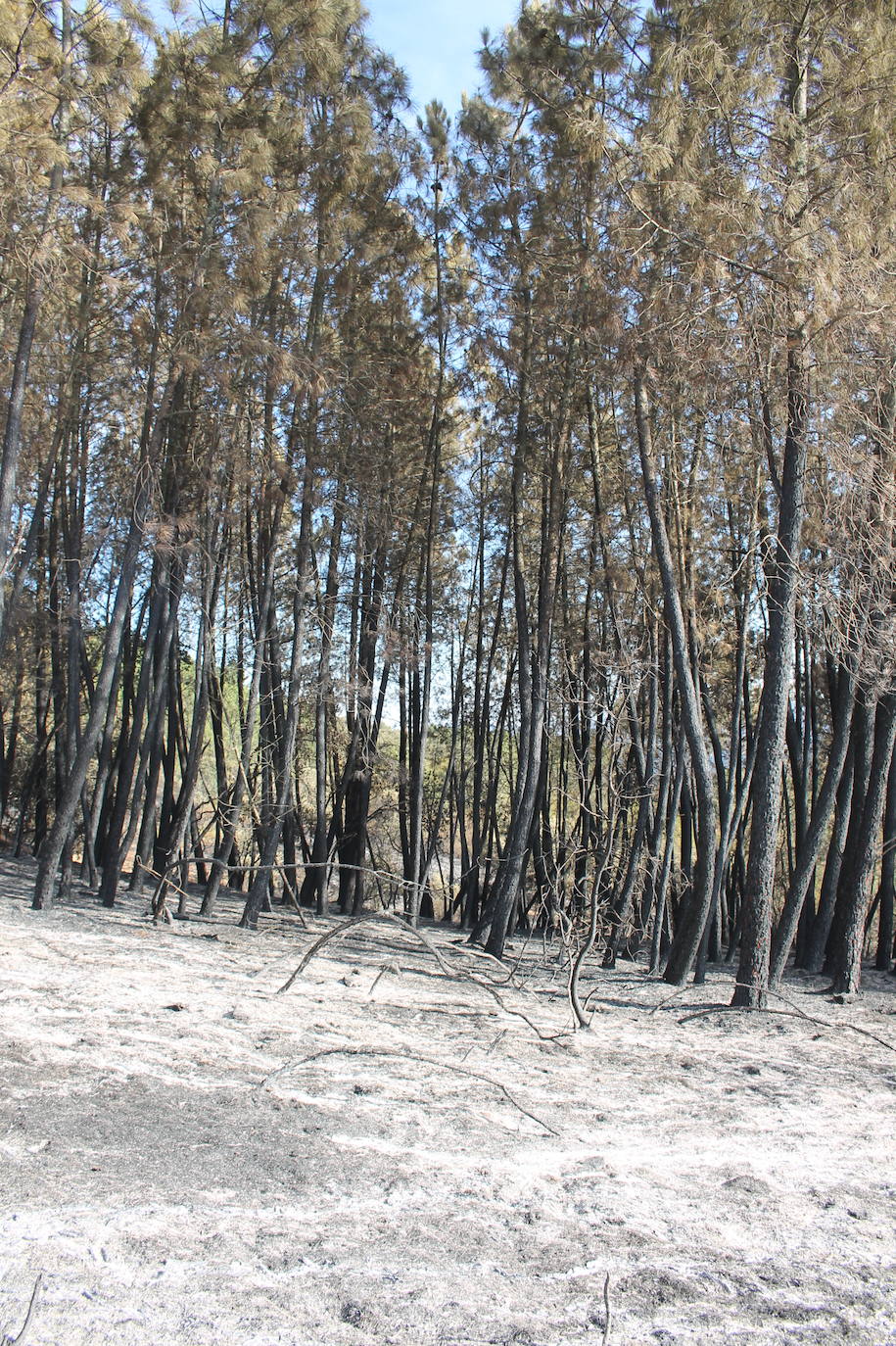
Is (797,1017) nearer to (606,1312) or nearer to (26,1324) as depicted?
(606,1312)

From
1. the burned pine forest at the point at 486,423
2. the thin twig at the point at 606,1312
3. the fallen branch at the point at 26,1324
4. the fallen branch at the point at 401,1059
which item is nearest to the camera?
the fallen branch at the point at 26,1324

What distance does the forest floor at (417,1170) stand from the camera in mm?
2271

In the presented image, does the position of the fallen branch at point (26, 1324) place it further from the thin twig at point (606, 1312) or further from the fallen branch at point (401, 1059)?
the fallen branch at point (401, 1059)

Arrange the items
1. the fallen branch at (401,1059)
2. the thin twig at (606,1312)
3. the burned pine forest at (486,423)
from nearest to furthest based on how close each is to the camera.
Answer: the thin twig at (606,1312), the fallen branch at (401,1059), the burned pine forest at (486,423)

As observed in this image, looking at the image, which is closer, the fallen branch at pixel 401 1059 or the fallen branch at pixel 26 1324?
the fallen branch at pixel 26 1324

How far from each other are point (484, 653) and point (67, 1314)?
11.7 m

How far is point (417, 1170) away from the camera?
315 cm

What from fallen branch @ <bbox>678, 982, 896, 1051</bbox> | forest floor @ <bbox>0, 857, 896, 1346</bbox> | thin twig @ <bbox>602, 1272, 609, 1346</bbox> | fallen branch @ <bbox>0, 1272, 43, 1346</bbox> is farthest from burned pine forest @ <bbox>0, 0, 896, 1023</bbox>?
fallen branch @ <bbox>0, 1272, 43, 1346</bbox>

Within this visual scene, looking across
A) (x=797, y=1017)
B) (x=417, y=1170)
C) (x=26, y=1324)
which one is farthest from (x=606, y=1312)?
(x=797, y=1017)

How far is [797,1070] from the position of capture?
4852mm

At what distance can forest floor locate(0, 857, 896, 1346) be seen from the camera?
7.45 feet

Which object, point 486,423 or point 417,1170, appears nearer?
point 417,1170

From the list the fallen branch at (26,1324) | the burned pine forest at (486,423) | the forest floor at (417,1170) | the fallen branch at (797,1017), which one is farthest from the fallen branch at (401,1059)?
the fallen branch at (797,1017)

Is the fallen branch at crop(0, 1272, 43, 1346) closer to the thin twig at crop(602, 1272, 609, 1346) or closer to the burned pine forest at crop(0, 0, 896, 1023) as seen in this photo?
the thin twig at crop(602, 1272, 609, 1346)
